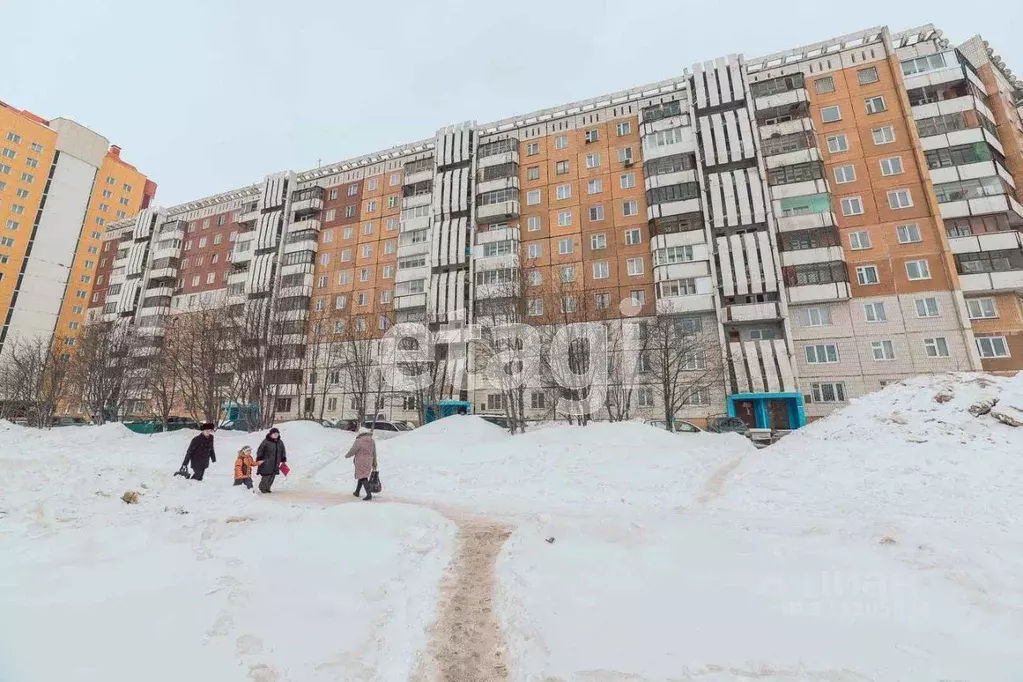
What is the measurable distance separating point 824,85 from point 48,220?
10398 cm

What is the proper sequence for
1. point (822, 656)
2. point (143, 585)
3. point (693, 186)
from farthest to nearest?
point (693, 186)
point (143, 585)
point (822, 656)

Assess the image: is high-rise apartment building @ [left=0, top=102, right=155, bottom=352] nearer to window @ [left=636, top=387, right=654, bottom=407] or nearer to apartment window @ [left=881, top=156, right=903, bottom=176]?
window @ [left=636, top=387, right=654, bottom=407]

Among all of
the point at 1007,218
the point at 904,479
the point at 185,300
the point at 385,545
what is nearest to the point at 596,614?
the point at 385,545

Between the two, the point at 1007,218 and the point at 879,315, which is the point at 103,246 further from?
the point at 1007,218

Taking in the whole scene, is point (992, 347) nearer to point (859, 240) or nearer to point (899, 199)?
point (859, 240)

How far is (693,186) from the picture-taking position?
1470 inches

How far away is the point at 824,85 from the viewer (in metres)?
37.2

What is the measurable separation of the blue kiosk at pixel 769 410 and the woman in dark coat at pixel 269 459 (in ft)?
96.4

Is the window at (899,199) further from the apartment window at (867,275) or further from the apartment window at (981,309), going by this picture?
the apartment window at (981,309)

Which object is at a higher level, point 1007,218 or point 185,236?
point 185,236

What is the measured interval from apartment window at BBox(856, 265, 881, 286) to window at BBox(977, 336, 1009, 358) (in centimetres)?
691

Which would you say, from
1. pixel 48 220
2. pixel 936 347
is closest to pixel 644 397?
pixel 936 347

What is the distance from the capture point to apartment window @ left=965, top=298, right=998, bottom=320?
98.0 ft

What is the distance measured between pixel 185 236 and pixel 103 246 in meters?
22.3
